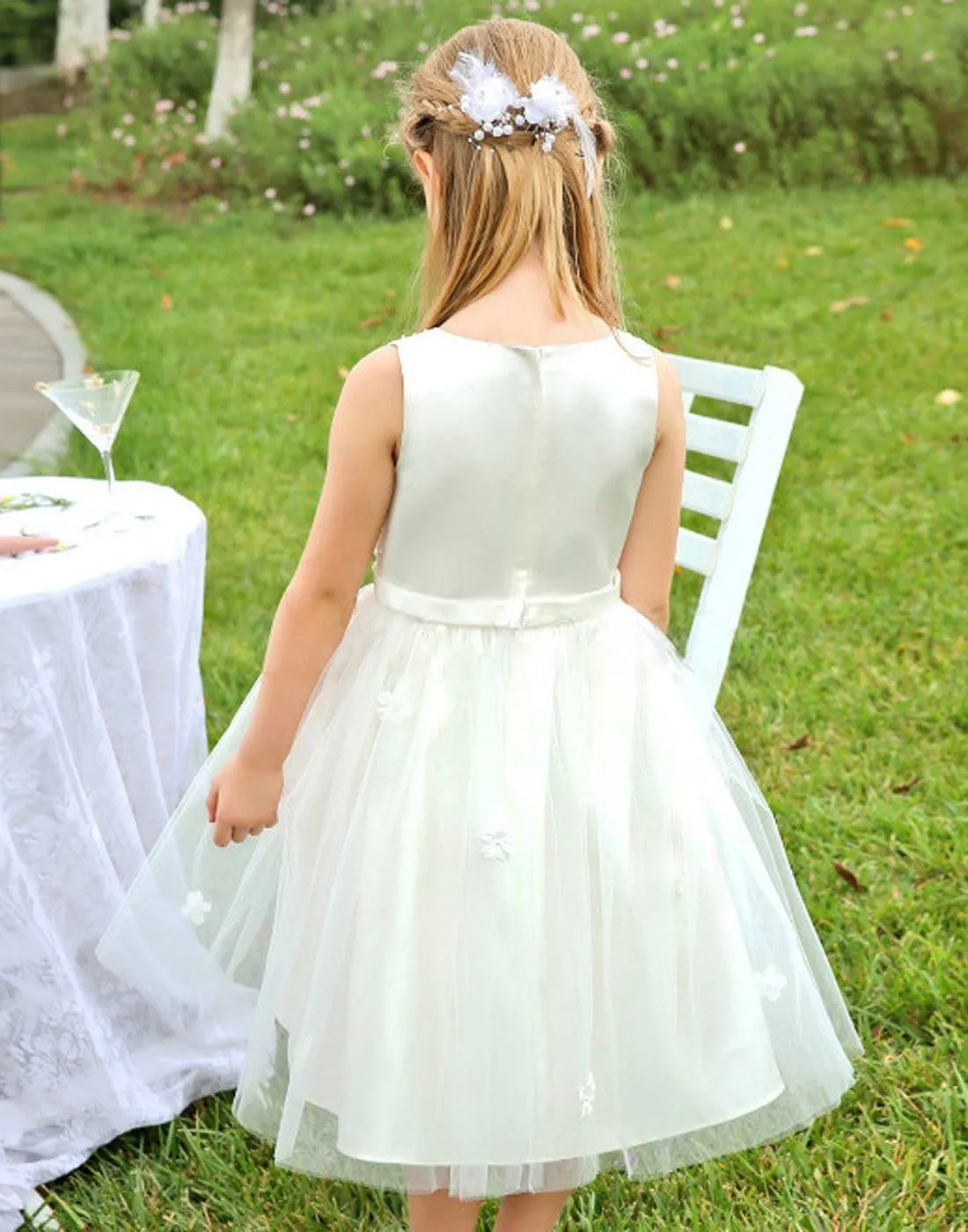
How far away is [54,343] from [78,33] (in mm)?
12304

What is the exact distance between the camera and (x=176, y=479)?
622 cm

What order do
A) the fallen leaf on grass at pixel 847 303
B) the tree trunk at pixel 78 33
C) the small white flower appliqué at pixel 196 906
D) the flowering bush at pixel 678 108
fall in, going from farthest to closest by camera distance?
1. the tree trunk at pixel 78 33
2. the flowering bush at pixel 678 108
3. the fallen leaf on grass at pixel 847 303
4. the small white flower appliqué at pixel 196 906

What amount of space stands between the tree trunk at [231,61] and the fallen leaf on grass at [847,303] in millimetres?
6781

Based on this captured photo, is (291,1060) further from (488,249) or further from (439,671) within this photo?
(488,249)

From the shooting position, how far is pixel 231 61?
42.9 feet

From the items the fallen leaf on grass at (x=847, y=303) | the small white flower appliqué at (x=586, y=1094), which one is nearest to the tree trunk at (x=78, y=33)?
the fallen leaf on grass at (x=847, y=303)

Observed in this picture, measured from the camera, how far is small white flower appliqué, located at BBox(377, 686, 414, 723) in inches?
84.5

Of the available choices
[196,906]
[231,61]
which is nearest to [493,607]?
[196,906]

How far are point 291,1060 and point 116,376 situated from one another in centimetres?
141

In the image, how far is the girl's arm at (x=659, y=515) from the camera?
2213 millimetres

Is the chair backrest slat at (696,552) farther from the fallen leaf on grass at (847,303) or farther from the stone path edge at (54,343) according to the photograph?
the fallen leaf on grass at (847,303)

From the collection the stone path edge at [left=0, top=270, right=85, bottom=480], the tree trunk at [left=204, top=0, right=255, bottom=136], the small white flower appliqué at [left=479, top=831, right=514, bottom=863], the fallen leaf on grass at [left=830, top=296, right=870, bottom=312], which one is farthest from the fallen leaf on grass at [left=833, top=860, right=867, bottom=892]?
the tree trunk at [left=204, top=0, right=255, bottom=136]

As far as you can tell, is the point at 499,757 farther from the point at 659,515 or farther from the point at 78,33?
the point at 78,33

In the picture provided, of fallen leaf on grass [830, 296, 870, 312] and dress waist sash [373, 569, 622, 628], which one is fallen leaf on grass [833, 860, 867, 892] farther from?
fallen leaf on grass [830, 296, 870, 312]
